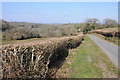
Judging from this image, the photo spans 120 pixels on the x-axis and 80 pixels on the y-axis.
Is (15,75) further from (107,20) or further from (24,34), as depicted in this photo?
(107,20)

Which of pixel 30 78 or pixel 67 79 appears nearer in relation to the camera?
pixel 30 78

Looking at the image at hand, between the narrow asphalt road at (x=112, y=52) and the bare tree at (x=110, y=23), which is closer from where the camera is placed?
the narrow asphalt road at (x=112, y=52)

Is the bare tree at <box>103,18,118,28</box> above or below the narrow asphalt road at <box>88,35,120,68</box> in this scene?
above

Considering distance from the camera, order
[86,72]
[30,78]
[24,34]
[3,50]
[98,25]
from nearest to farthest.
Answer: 1. [3,50]
2. [30,78]
3. [86,72]
4. [24,34]
5. [98,25]

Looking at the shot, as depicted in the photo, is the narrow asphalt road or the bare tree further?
the bare tree

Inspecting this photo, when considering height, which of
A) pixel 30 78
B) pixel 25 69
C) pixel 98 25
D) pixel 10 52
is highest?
pixel 98 25

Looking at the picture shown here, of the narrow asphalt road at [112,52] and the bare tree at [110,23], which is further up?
the bare tree at [110,23]

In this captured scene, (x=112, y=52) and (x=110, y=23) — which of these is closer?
(x=112, y=52)

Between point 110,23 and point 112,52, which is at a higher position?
point 110,23

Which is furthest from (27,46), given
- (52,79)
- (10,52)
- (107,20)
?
(107,20)

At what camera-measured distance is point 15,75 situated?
14.4 feet

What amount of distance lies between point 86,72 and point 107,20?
6868 centimetres

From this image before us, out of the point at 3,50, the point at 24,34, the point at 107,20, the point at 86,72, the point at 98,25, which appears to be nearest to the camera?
the point at 3,50

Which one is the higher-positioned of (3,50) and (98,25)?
(98,25)
